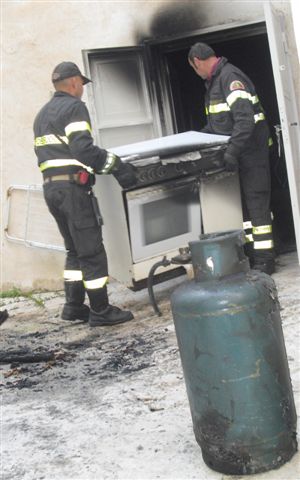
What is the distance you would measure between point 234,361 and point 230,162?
9.28ft

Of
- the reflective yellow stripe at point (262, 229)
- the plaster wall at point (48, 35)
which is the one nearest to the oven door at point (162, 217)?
the reflective yellow stripe at point (262, 229)

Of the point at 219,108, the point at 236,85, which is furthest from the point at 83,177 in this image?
the point at 236,85

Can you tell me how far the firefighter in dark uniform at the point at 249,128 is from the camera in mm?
5184

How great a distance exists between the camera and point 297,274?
5418mm

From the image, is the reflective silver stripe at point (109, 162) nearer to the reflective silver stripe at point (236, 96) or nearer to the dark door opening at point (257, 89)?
the reflective silver stripe at point (236, 96)

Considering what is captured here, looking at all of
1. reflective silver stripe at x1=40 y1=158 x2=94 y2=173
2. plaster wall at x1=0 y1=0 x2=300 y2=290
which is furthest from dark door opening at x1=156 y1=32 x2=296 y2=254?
reflective silver stripe at x1=40 y1=158 x2=94 y2=173

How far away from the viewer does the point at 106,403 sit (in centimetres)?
352

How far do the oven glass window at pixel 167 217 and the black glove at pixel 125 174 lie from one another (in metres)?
0.29

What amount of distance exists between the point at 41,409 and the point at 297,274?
8.86 ft

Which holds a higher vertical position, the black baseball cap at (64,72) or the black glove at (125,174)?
the black baseball cap at (64,72)

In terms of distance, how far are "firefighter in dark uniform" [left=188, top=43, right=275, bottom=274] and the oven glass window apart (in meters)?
0.48

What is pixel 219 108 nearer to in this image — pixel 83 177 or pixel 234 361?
pixel 83 177

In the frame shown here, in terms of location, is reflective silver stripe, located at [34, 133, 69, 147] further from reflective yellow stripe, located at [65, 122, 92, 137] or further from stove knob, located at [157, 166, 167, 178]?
stove knob, located at [157, 166, 167, 178]

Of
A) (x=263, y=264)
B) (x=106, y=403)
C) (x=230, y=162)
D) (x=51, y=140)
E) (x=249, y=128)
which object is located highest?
(x=51, y=140)
